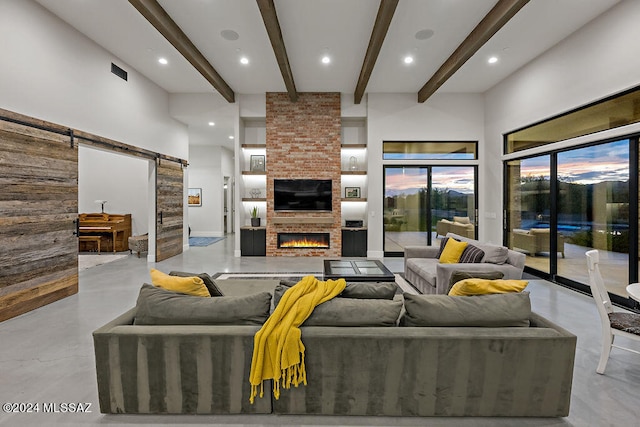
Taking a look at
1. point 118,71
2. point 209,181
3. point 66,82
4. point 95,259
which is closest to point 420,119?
point 118,71

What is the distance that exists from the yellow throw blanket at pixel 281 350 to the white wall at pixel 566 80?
4.79m

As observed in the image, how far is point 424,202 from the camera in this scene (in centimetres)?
749

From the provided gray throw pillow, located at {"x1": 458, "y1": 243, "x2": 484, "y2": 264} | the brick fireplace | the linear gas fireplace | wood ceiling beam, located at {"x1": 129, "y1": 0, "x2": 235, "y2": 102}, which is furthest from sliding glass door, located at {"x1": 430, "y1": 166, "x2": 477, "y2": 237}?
wood ceiling beam, located at {"x1": 129, "y1": 0, "x2": 235, "y2": 102}

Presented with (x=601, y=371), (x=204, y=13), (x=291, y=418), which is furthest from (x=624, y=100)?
(x=204, y=13)

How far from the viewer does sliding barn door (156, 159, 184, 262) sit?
7.01 metres

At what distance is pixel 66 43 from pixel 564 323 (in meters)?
7.33

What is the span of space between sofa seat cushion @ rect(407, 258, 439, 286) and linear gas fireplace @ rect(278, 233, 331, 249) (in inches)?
114

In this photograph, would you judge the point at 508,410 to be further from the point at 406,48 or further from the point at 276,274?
the point at 406,48

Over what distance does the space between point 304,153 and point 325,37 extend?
2906 millimetres

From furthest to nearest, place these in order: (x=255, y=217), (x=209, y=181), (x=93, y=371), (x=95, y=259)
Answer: (x=209, y=181), (x=255, y=217), (x=95, y=259), (x=93, y=371)

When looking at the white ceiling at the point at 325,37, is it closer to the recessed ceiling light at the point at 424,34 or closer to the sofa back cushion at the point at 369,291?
the recessed ceiling light at the point at 424,34

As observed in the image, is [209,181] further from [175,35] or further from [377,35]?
[377,35]

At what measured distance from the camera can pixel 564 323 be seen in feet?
11.3

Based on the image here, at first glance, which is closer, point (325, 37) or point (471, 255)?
point (471, 255)
